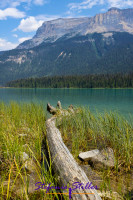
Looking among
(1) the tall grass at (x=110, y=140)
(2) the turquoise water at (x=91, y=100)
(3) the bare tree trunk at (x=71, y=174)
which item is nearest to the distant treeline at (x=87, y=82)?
(2) the turquoise water at (x=91, y=100)

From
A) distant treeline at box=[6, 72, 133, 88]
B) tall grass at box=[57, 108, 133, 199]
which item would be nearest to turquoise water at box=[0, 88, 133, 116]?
tall grass at box=[57, 108, 133, 199]

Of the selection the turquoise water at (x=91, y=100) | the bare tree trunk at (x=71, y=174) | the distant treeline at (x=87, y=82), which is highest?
the distant treeline at (x=87, y=82)

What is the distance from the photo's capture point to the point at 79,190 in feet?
9.37

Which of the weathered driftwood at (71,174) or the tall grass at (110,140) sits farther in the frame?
the tall grass at (110,140)

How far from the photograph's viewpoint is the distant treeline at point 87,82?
323 ft

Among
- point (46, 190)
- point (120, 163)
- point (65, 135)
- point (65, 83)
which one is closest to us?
point (46, 190)

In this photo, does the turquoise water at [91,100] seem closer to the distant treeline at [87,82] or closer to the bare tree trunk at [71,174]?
the bare tree trunk at [71,174]

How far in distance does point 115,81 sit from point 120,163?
331ft

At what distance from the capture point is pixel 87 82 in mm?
109062

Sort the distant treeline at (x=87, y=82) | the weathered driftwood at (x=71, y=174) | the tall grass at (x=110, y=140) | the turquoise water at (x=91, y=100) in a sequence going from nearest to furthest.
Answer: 1. the weathered driftwood at (x=71, y=174)
2. the tall grass at (x=110, y=140)
3. the turquoise water at (x=91, y=100)
4. the distant treeline at (x=87, y=82)

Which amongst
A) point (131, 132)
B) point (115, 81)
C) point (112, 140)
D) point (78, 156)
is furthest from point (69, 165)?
point (115, 81)

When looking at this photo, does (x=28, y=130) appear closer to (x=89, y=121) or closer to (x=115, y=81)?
(x=89, y=121)

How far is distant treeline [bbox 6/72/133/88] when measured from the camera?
98500mm

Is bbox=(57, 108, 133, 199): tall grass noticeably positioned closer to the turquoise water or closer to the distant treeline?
the turquoise water
